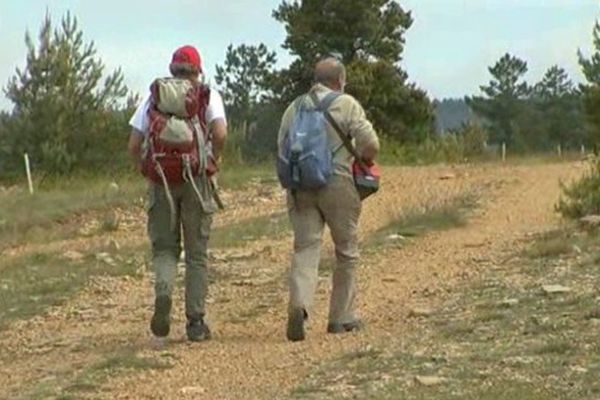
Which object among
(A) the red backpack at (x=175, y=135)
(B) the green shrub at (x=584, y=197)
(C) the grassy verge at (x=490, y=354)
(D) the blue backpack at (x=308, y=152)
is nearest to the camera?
(C) the grassy verge at (x=490, y=354)

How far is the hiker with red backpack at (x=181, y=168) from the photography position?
25.6 ft

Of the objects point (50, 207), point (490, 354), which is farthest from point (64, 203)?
point (490, 354)

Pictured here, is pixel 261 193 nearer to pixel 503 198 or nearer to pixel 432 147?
pixel 503 198

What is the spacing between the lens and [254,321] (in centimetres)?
911

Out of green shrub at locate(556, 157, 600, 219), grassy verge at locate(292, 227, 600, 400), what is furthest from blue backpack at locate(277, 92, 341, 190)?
green shrub at locate(556, 157, 600, 219)

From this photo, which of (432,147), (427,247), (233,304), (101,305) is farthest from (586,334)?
(432,147)

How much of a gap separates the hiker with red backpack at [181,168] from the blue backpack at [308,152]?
1.32ft

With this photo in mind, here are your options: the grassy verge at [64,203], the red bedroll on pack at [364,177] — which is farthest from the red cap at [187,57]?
the grassy verge at [64,203]

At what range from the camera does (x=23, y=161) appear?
110 ft

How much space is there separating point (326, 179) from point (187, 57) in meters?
1.05

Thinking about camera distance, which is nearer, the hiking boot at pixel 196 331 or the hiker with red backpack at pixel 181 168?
the hiker with red backpack at pixel 181 168

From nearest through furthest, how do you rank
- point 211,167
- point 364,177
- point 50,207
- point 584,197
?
point 211,167
point 364,177
point 584,197
point 50,207

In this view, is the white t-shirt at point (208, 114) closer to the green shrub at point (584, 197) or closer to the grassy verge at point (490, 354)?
the grassy verge at point (490, 354)

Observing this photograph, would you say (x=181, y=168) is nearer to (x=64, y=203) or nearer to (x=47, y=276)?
(x=47, y=276)
